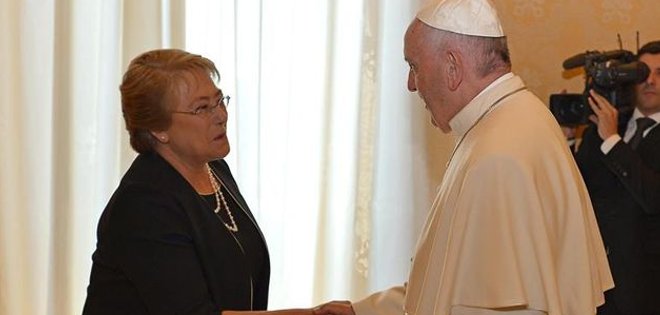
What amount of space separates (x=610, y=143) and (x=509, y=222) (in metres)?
2.01

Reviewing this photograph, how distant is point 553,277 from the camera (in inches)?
78.0

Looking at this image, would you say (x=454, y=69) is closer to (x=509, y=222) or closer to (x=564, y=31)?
(x=509, y=222)

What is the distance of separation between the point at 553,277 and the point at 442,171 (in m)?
2.06

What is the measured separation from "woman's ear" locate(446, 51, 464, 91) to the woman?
2.24 ft

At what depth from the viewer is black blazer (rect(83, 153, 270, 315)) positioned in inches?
91.5

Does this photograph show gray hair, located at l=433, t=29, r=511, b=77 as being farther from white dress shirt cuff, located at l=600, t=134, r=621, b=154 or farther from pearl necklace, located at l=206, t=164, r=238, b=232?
white dress shirt cuff, located at l=600, t=134, r=621, b=154

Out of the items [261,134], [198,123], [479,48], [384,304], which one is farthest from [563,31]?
[479,48]

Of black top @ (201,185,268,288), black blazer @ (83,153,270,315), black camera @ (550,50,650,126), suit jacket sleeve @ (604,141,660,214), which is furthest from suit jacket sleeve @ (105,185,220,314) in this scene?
black camera @ (550,50,650,126)

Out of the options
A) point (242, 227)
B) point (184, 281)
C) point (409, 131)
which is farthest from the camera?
point (409, 131)

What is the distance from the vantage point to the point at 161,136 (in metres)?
2.49

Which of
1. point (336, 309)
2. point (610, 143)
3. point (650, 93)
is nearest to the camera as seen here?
point (336, 309)

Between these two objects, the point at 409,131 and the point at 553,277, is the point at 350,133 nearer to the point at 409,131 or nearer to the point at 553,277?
the point at 409,131

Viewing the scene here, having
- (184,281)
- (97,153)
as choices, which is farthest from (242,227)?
(97,153)

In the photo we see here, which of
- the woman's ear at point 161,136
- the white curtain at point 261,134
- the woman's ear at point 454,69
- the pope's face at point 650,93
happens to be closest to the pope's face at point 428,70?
the woman's ear at point 454,69
